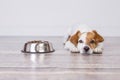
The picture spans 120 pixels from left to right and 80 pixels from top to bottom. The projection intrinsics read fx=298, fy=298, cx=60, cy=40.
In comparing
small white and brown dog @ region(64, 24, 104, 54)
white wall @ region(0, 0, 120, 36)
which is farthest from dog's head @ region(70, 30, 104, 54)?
white wall @ region(0, 0, 120, 36)

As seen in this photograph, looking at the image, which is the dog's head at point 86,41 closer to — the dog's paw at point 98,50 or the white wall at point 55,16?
the dog's paw at point 98,50

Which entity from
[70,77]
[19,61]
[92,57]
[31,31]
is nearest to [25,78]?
[70,77]

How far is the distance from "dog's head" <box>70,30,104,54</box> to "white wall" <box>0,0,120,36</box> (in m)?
1.40

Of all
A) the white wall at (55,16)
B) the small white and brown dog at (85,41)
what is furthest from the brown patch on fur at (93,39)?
the white wall at (55,16)

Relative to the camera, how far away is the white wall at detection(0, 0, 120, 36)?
381 centimetres

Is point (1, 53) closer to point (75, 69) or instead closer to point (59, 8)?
point (75, 69)

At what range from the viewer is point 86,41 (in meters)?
2.34

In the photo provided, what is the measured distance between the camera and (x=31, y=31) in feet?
12.7

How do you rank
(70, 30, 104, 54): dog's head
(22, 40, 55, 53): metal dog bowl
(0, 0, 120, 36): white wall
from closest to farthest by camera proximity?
(70, 30, 104, 54): dog's head
(22, 40, 55, 53): metal dog bowl
(0, 0, 120, 36): white wall

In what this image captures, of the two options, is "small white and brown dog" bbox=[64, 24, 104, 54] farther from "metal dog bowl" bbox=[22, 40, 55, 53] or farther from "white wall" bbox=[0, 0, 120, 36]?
"white wall" bbox=[0, 0, 120, 36]

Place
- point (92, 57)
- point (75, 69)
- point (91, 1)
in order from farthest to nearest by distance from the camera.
→ point (91, 1), point (92, 57), point (75, 69)

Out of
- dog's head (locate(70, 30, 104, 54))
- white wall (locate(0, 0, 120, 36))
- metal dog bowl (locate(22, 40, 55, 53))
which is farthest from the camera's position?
white wall (locate(0, 0, 120, 36))

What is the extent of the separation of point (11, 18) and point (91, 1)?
1.05 m

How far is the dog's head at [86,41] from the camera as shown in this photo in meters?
2.34
